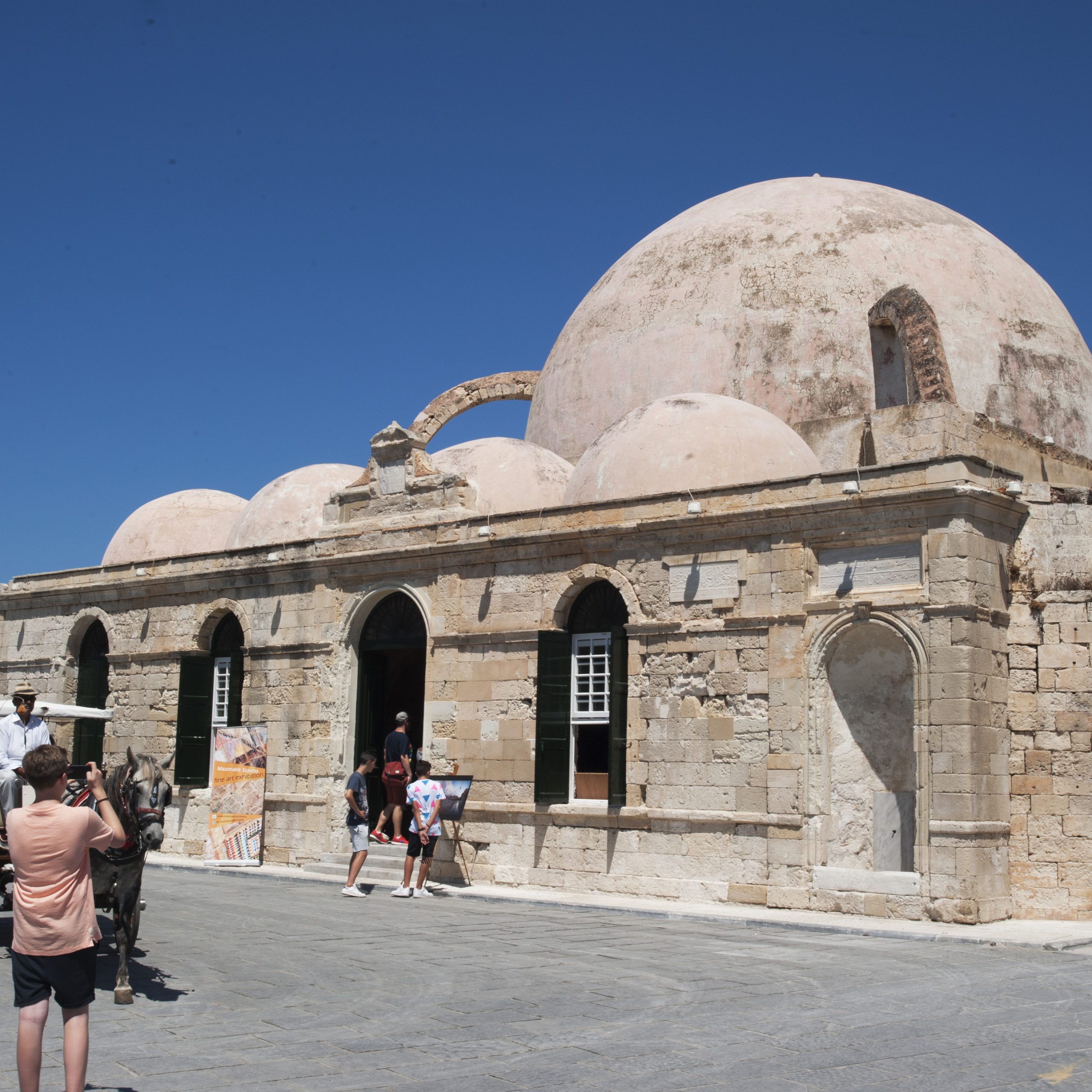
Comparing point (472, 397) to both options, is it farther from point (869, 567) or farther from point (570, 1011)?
point (570, 1011)

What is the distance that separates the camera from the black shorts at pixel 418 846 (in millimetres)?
14508

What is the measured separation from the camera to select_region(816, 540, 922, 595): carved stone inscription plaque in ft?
43.1

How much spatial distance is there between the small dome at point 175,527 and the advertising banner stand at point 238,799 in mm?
5520

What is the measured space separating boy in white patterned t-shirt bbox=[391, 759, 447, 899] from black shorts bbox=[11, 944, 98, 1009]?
8.95 m

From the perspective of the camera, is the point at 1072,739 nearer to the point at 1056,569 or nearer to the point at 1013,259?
the point at 1056,569

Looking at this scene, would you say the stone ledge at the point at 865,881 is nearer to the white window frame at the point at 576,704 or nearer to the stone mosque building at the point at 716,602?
the stone mosque building at the point at 716,602

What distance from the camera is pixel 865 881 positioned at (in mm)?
12867

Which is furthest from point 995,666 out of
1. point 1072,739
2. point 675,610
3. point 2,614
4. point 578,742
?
point 2,614

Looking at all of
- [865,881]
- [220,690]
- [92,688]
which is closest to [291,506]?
[220,690]

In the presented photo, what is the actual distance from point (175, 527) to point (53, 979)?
19075 millimetres

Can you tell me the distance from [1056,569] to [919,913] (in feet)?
12.4

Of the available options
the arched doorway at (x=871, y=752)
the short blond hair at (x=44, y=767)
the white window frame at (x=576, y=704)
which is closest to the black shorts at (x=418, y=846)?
the white window frame at (x=576, y=704)

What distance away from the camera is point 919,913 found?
1243 centimetres

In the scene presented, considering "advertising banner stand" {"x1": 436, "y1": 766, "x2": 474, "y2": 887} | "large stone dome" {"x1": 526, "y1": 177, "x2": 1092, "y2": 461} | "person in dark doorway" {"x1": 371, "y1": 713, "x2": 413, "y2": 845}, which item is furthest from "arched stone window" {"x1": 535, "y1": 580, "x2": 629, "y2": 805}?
"large stone dome" {"x1": 526, "y1": 177, "x2": 1092, "y2": 461}
